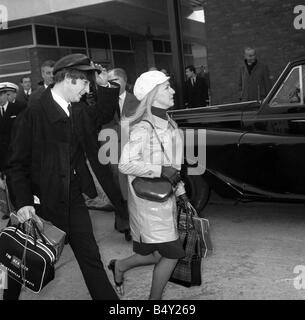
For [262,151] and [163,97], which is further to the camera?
[262,151]

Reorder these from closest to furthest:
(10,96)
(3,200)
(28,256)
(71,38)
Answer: (28,256) < (3,200) < (10,96) < (71,38)

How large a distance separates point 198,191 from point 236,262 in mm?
1102

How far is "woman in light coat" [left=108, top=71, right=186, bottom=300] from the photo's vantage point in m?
2.82

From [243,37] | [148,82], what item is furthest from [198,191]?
[243,37]

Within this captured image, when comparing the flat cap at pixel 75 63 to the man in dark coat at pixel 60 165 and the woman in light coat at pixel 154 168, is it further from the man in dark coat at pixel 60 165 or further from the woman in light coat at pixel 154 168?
the woman in light coat at pixel 154 168

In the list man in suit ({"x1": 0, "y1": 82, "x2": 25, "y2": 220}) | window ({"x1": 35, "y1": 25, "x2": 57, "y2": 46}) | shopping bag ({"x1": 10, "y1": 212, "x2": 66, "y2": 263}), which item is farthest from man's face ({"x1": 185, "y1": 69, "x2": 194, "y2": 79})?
shopping bag ({"x1": 10, "y1": 212, "x2": 66, "y2": 263})

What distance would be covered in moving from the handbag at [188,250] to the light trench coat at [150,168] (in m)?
0.14

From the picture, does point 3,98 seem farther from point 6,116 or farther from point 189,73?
point 189,73

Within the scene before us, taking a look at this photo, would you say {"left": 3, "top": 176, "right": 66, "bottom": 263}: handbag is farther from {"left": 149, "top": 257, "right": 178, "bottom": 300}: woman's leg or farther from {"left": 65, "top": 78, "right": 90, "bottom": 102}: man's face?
{"left": 65, "top": 78, "right": 90, "bottom": 102}: man's face

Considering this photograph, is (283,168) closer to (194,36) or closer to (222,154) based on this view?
(222,154)

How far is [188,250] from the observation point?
3.01 metres

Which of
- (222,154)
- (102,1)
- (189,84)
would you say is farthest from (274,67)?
(222,154)

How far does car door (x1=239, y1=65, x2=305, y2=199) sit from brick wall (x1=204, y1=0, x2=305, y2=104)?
6.17 m

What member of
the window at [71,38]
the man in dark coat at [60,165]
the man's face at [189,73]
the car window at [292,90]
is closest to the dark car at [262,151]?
the car window at [292,90]
